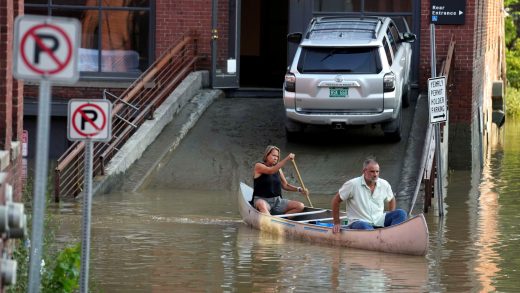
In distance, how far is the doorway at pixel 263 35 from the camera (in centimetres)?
3534

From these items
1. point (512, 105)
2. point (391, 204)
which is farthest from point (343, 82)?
point (512, 105)

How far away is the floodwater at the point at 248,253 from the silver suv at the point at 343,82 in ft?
5.97

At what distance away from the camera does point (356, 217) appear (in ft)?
58.2

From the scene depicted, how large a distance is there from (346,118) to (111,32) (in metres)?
7.35

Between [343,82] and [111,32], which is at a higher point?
[111,32]

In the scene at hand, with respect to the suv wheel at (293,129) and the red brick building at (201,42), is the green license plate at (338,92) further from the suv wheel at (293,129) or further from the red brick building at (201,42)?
the red brick building at (201,42)

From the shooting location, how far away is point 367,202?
57.4 feet

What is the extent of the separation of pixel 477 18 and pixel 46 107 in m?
21.5

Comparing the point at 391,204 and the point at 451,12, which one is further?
the point at 451,12

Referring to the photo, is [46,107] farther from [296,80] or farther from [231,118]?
[231,118]

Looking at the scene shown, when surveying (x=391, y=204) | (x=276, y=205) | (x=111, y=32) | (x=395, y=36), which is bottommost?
(x=276, y=205)

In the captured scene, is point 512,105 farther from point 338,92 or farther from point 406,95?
point 338,92

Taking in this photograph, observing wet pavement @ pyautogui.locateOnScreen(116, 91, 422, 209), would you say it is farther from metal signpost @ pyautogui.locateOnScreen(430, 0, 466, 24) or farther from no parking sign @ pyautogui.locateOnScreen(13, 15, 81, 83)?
no parking sign @ pyautogui.locateOnScreen(13, 15, 81, 83)

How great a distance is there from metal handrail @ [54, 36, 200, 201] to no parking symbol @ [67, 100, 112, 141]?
934 cm
